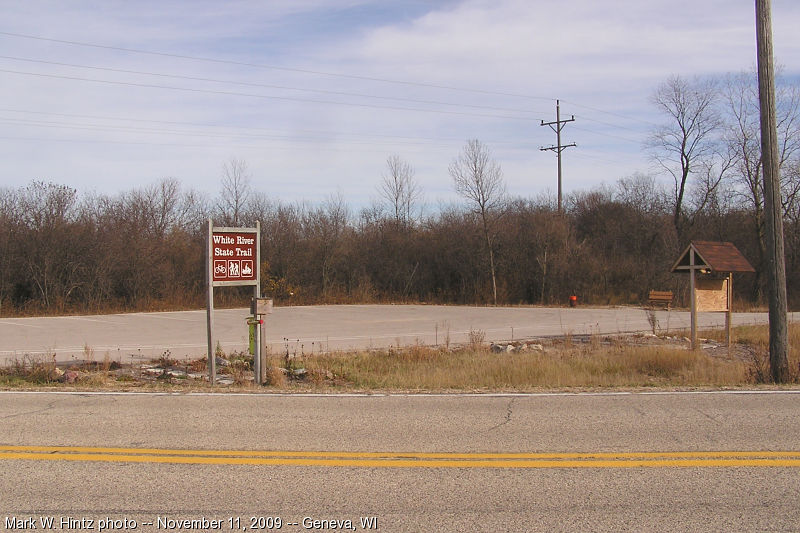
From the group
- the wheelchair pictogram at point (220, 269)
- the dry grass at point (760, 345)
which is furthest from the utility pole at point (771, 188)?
the wheelchair pictogram at point (220, 269)

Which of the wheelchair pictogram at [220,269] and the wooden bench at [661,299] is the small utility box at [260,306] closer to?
the wheelchair pictogram at [220,269]

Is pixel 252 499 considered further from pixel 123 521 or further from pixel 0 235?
pixel 0 235

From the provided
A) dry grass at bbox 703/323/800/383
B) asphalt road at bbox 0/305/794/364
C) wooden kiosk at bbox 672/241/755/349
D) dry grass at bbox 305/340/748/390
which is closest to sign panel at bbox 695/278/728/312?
wooden kiosk at bbox 672/241/755/349

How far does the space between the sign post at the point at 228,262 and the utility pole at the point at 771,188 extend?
9.28 meters

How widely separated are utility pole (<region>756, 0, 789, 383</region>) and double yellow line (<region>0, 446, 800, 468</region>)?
20.6 ft

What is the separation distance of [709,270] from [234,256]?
11856mm

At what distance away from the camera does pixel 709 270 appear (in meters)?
16.4

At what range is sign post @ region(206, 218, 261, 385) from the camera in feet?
37.3

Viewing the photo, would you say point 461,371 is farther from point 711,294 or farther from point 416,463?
point 711,294

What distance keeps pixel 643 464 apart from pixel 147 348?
50.2 feet

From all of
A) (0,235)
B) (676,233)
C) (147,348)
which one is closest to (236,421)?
(147,348)

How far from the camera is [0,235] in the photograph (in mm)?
33500

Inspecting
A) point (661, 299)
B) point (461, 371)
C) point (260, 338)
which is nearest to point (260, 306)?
point (260, 338)

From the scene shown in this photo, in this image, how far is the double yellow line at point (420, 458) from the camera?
5.91 meters
